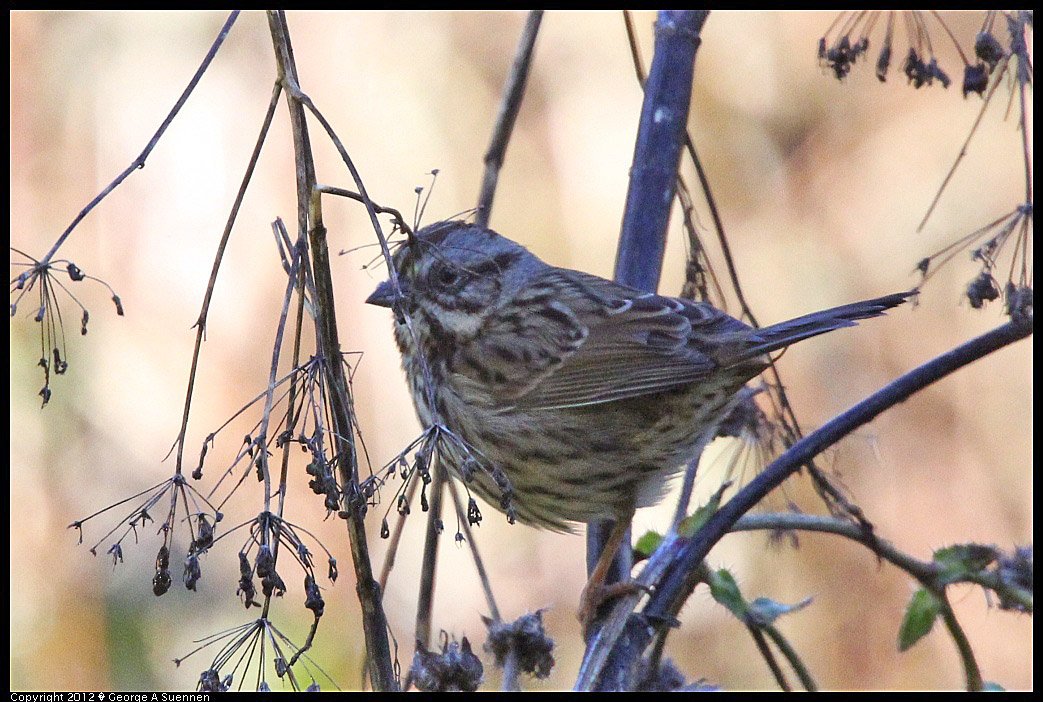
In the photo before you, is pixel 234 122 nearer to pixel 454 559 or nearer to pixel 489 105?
pixel 489 105

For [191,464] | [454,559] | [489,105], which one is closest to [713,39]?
[489,105]

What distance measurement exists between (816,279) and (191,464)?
313 cm

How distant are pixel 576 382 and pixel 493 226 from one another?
2.22 meters

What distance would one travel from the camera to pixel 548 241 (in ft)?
17.3

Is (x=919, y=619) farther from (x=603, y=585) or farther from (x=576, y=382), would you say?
(x=576, y=382)

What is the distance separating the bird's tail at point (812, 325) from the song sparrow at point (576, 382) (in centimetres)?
2

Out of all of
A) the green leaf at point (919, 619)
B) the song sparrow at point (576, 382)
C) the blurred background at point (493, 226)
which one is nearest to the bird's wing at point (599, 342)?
the song sparrow at point (576, 382)

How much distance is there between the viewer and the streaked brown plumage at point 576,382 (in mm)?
3127

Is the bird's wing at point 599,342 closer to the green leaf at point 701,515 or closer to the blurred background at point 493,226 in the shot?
the green leaf at point 701,515

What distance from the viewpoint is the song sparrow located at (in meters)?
3.13

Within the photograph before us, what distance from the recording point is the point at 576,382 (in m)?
3.24

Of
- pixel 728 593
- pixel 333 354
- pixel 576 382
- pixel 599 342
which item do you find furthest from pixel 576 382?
pixel 333 354

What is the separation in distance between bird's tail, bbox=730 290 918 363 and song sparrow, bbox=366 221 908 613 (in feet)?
0.05

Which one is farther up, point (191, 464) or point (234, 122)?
point (234, 122)
